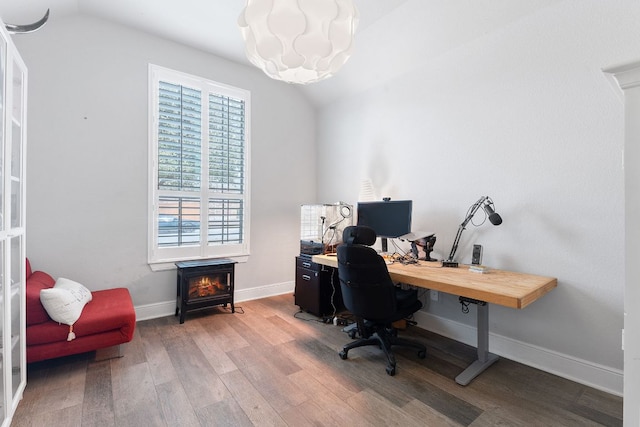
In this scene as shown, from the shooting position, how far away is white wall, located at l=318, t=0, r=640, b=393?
202cm

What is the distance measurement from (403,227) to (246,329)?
191cm

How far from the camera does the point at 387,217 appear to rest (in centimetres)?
305

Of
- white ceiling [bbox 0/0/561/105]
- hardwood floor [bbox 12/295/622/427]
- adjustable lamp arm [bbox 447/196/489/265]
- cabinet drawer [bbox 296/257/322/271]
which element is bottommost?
hardwood floor [bbox 12/295/622/427]

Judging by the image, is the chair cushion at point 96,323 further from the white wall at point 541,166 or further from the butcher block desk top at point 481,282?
the white wall at point 541,166

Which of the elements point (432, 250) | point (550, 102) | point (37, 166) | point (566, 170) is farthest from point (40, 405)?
point (550, 102)

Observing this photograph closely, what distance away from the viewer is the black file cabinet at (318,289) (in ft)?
10.9

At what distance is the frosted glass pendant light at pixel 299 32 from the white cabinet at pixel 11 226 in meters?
1.31

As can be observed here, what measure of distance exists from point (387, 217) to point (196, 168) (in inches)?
92.6

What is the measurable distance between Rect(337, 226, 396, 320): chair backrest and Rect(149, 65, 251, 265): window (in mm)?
2048

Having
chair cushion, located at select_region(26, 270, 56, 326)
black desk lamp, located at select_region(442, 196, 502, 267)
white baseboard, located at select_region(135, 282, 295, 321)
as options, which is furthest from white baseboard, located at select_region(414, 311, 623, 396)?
chair cushion, located at select_region(26, 270, 56, 326)

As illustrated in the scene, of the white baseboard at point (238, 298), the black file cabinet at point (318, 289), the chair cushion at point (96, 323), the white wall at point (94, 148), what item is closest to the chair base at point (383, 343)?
the black file cabinet at point (318, 289)

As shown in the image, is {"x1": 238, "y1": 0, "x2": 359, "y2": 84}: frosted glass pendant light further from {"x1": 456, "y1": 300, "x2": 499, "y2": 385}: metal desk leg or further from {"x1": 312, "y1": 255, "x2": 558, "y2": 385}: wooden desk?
{"x1": 456, "y1": 300, "x2": 499, "y2": 385}: metal desk leg

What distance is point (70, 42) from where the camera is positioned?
9.41 feet

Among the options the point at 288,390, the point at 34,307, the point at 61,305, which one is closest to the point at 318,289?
the point at 288,390
